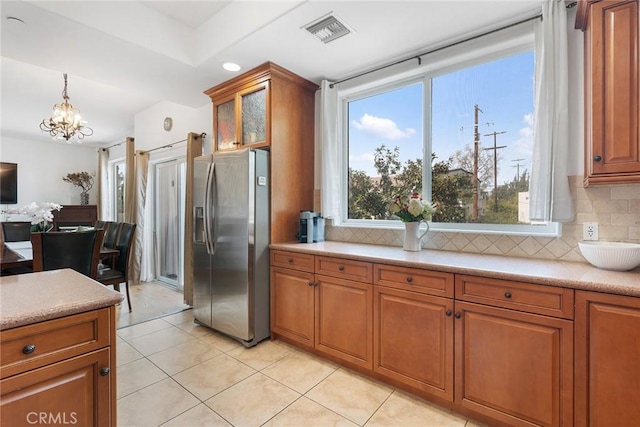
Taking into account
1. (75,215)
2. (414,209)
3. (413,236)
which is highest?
(414,209)

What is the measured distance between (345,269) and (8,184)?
758 centimetres

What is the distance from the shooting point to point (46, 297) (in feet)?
3.78

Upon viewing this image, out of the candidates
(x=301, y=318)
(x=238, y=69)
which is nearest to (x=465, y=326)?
(x=301, y=318)

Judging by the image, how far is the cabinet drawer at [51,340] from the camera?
3.16ft

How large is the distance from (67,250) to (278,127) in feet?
7.24

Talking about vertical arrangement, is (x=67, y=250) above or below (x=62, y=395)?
above

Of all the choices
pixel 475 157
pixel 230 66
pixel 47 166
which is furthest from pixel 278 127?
pixel 47 166

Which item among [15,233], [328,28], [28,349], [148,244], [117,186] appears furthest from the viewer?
[117,186]

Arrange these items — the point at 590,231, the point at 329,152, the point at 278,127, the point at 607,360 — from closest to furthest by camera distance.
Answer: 1. the point at 607,360
2. the point at 590,231
3. the point at 278,127
4. the point at 329,152

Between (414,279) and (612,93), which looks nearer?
(612,93)

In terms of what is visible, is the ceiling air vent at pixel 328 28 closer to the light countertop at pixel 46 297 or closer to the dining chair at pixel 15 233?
the light countertop at pixel 46 297

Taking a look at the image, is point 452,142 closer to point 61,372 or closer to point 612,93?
point 612,93

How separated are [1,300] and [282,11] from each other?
213 cm

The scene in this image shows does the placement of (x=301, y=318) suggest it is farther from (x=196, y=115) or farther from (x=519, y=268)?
(x=196, y=115)
